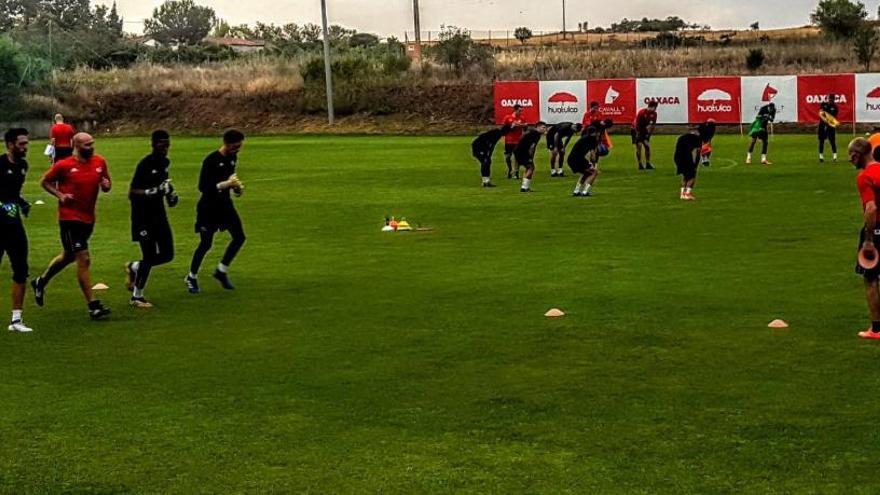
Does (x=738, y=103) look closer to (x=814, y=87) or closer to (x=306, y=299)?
(x=814, y=87)

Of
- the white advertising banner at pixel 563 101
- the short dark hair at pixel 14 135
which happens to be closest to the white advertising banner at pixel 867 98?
the white advertising banner at pixel 563 101

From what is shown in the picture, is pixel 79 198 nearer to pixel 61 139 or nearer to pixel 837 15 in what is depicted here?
pixel 61 139

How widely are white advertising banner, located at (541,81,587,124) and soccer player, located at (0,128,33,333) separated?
46.5 meters

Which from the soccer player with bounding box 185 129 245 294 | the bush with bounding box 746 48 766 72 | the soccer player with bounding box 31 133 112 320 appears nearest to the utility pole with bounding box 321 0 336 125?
the bush with bounding box 746 48 766 72

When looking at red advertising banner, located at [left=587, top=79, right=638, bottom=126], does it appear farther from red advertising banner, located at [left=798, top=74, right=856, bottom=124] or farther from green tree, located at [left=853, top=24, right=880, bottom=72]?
green tree, located at [left=853, top=24, right=880, bottom=72]

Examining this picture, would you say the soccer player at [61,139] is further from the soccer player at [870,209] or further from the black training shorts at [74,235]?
the soccer player at [870,209]

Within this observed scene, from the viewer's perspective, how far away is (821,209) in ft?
85.6

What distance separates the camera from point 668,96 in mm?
58031

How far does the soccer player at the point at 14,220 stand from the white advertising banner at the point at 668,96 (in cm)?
4500

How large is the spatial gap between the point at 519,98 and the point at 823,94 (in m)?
14.1

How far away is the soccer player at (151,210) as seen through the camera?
1611cm

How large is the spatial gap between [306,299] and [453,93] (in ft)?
182

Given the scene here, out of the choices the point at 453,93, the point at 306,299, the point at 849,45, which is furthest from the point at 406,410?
the point at 849,45

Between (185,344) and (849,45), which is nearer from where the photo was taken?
(185,344)
